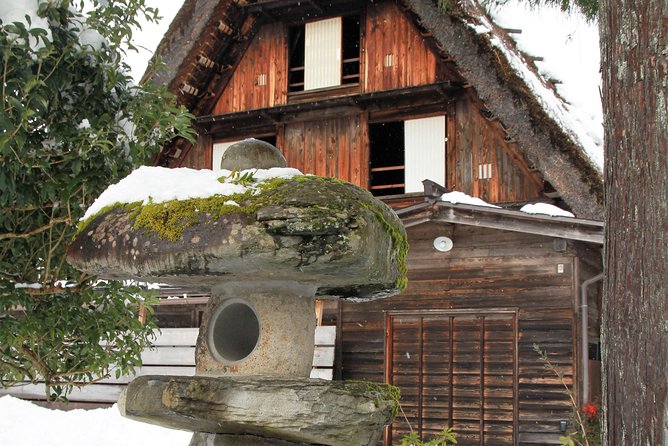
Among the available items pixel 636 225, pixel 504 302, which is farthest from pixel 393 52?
pixel 636 225

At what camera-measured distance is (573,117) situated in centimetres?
1004

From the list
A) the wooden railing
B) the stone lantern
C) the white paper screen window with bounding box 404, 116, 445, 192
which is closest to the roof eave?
the white paper screen window with bounding box 404, 116, 445, 192

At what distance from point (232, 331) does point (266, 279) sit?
0.50m

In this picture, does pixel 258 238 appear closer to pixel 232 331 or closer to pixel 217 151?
pixel 232 331

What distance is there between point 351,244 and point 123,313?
2.42m

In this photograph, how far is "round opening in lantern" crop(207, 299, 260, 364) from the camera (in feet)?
12.3

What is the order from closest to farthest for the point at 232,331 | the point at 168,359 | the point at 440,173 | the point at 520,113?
the point at 232,331
the point at 520,113
the point at 440,173
the point at 168,359

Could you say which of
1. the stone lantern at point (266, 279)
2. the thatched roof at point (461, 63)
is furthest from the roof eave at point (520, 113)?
the stone lantern at point (266, 279)

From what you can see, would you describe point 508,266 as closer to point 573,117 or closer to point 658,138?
point 573,117

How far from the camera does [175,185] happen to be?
354 centimetres

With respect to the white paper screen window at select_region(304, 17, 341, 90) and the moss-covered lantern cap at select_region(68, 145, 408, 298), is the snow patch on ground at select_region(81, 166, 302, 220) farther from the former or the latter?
the white paper screen window at select_region(304, 17, 341, 90)

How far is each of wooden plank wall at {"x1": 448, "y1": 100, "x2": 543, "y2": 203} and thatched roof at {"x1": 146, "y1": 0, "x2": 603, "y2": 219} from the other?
428 millimetres

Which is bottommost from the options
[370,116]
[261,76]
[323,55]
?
[370,116]

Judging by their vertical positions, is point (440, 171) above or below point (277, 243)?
above
